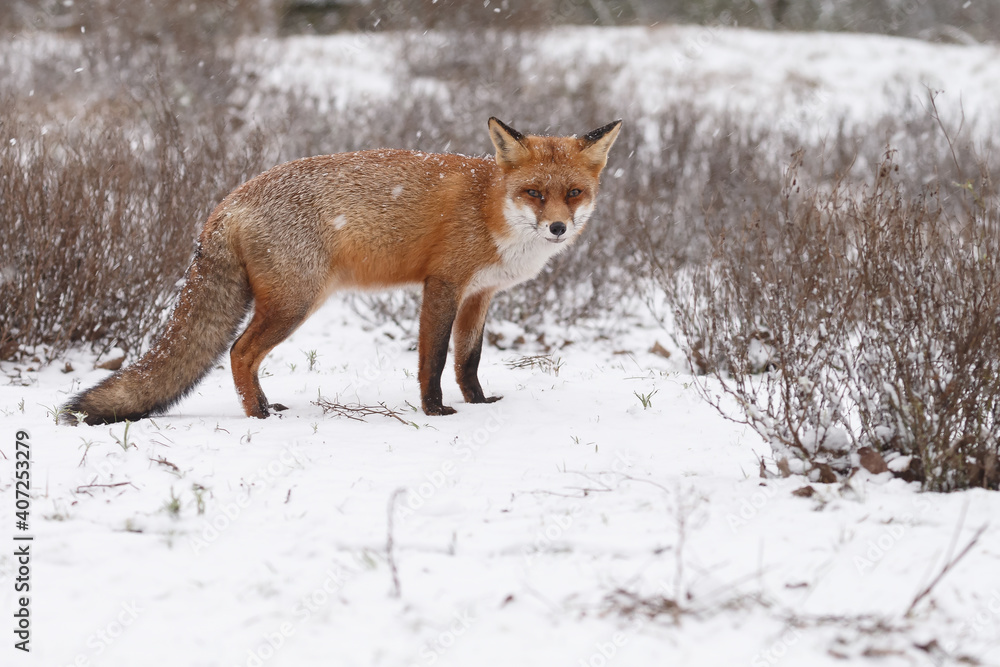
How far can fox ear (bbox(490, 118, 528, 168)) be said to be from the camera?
4457 mm

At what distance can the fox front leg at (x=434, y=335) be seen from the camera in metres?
4.59

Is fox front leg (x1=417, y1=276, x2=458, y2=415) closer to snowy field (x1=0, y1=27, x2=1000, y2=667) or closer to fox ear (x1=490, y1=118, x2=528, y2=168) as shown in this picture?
snowy field (x1=0, y1=27, x2=1000, y2=667)

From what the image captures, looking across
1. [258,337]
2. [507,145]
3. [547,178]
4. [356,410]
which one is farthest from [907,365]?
[258,337]

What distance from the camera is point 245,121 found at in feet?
39.4

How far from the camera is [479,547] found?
271 cm

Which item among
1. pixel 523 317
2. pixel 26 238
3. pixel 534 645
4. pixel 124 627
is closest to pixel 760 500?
pixel 534 645

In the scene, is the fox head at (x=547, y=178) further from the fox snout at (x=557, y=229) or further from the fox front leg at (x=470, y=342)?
the fox front leg at (x=470, y=342)

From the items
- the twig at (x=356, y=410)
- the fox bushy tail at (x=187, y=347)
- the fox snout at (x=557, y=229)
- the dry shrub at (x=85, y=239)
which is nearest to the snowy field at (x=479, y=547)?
the twig at (x=356, y=410)

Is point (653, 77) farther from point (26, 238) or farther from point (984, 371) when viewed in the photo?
point (984, 371)

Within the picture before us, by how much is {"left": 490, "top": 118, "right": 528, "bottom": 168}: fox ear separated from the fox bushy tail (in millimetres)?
1711

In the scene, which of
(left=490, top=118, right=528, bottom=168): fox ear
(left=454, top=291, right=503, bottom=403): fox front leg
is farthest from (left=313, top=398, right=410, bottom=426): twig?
(left=490, top=118, right=528, bottom=168): fox ear

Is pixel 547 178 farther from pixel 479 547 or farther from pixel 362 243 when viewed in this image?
pixel 479 547

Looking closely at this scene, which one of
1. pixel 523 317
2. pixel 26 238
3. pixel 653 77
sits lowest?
pixel 523 317

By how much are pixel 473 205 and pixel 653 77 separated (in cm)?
1403
